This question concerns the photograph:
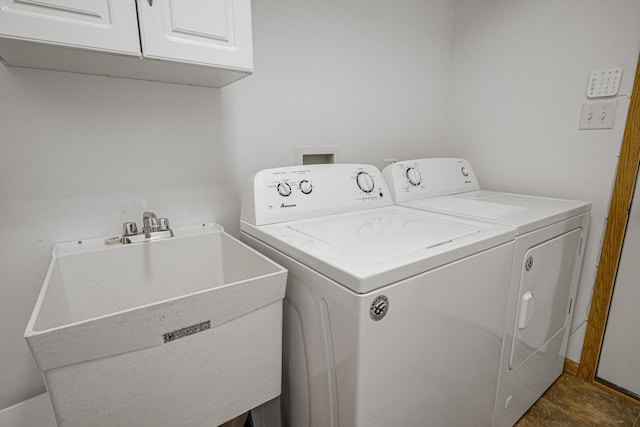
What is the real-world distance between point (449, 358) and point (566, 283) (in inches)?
36.2

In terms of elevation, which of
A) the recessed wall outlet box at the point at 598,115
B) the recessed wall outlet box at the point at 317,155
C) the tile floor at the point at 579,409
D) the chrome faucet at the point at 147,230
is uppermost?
the recessed wall outlet box at the point at 598,115

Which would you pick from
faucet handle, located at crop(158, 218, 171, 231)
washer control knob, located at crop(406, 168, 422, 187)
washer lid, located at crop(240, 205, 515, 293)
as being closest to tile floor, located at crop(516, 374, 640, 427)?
washer lid, located at crop(240, 205, 515, 293)

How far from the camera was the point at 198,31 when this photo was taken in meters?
0.89

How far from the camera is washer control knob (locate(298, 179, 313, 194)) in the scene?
1.23m

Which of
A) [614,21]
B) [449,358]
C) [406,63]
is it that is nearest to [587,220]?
[614,21]

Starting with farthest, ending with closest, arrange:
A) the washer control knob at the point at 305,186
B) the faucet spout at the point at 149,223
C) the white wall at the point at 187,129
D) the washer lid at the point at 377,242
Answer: the washer control knob at the point at 305,186
the faucet spout at the point at 149,223
the white wall at the point at 187,129
the washer lid at the point at 377,242

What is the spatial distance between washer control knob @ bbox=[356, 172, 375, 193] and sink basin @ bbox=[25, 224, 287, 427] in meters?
0.59

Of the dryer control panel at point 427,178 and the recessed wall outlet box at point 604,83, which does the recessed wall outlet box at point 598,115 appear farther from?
the dryer control panel at point 427,178

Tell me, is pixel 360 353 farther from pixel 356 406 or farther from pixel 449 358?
pixel 449 358

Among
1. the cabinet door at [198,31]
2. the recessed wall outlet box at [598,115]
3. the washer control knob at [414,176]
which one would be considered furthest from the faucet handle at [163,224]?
the recessed wall outlet box at [598,115]

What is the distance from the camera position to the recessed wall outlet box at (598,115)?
1439 mm

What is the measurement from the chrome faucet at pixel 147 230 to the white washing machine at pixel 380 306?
0.91ft

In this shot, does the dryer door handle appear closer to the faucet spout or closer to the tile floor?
the tile floor

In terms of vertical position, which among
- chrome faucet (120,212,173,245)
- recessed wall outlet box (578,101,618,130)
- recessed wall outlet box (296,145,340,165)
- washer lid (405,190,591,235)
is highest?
recessed wall outlet box (578,101,618,130)
